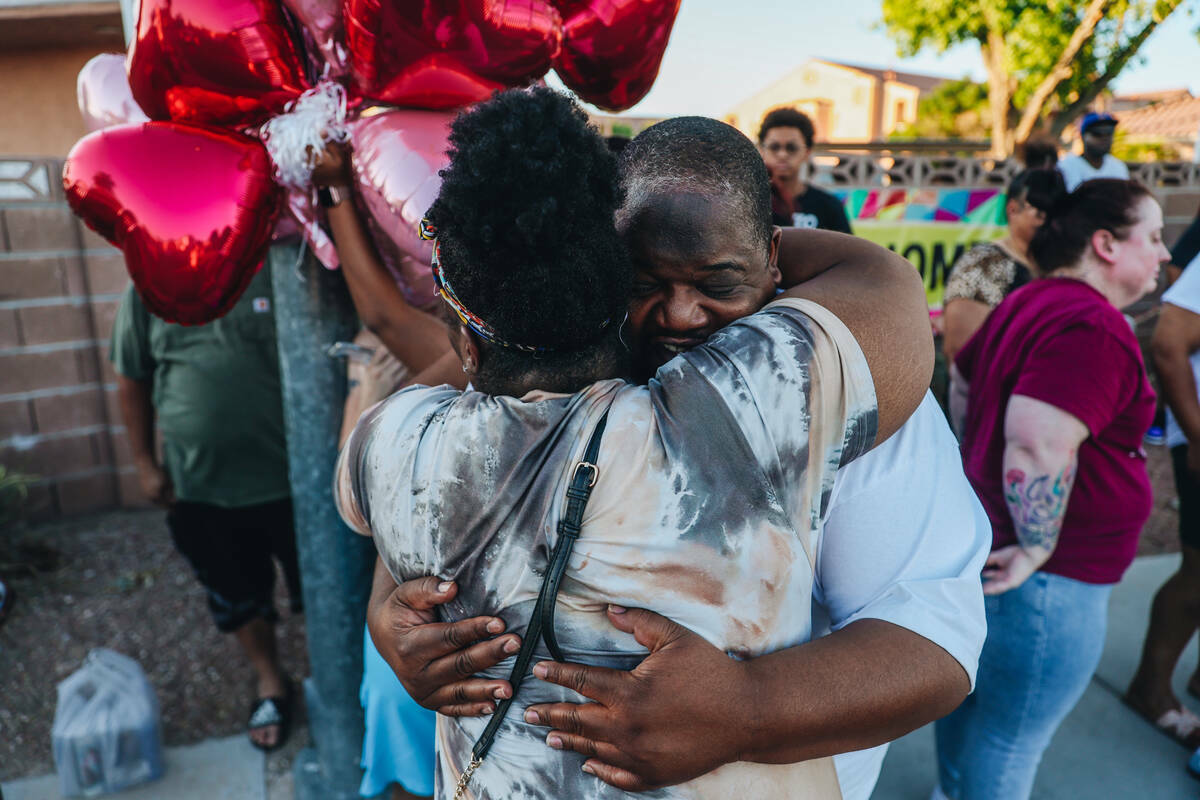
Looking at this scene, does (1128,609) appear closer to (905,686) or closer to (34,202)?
(905,686)

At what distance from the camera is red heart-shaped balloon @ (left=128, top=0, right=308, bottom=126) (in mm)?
1480

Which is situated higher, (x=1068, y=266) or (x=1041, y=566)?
(x=1068, y=266)

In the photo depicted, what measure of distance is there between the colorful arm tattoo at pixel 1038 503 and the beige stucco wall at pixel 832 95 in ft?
102

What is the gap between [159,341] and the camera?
2.93 meters

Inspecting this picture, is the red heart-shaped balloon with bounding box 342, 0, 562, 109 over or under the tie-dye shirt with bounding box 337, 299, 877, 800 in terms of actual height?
over

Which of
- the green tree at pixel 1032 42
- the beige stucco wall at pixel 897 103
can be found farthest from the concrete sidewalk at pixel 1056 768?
the beige stucco wall at pixel 897 103

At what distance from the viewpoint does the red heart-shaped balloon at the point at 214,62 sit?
1.48 meters

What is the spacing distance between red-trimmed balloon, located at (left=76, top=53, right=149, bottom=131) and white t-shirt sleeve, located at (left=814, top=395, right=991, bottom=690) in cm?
173

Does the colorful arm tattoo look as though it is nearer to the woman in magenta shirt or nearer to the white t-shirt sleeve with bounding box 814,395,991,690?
the woman in magenta shirt

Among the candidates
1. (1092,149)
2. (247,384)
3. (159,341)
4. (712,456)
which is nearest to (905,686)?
(712,456)

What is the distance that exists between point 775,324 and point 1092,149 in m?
6.22

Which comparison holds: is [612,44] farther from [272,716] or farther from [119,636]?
[119,636]

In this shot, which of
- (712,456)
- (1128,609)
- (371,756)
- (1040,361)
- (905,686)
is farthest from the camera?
(1128,609)

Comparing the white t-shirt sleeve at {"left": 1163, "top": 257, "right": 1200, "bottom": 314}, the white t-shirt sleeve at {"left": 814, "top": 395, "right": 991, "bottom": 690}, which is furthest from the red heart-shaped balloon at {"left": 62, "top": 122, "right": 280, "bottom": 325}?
the white t-shirt sleeve at {"left": 1163, "top": 257, "right": 1200, "bottom": 314}
